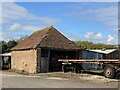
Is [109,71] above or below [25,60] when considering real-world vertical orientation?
below

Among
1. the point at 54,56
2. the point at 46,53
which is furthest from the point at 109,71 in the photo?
the point at 54,56

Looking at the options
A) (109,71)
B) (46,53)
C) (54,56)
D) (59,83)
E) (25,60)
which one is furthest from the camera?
(25,60)

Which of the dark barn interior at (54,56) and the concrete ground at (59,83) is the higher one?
the dark barn interior at (54,56)

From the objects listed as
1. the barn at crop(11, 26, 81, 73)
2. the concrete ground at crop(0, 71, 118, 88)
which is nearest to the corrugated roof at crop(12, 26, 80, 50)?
the barn at crop(11, 26, 81, 73)

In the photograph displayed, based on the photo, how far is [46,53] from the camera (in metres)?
37.6

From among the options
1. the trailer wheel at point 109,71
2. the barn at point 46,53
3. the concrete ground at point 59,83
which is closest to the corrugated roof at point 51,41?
the barn at point 46,53

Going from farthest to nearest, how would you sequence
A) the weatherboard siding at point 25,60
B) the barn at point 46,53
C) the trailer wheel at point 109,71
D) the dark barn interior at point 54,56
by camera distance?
the dark barn interior at point 54,56, the weatherboard siding at point 25,60, the barn at point 46,53, the trailer wheel at point 109,71

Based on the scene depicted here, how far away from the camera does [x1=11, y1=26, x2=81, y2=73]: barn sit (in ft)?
120

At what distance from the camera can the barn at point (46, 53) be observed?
36.7 m

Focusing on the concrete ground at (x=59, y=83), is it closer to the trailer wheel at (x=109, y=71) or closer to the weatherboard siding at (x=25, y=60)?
the trailer wheel at (x=109, y=71)

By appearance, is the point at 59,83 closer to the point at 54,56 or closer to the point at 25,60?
the point at 54,56

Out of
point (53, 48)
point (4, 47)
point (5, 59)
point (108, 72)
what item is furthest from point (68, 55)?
point (4, 47)

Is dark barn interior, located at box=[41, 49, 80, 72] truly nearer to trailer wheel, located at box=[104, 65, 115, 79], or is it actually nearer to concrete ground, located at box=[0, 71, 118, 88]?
concrete ground, located at box=[0, 71, 118, 88]

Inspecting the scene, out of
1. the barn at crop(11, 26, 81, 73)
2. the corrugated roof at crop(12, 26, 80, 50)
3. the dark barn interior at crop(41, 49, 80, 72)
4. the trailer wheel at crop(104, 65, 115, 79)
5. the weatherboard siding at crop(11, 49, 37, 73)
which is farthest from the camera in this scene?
the corrugated roof at crop(12, 26, 80, 50)
